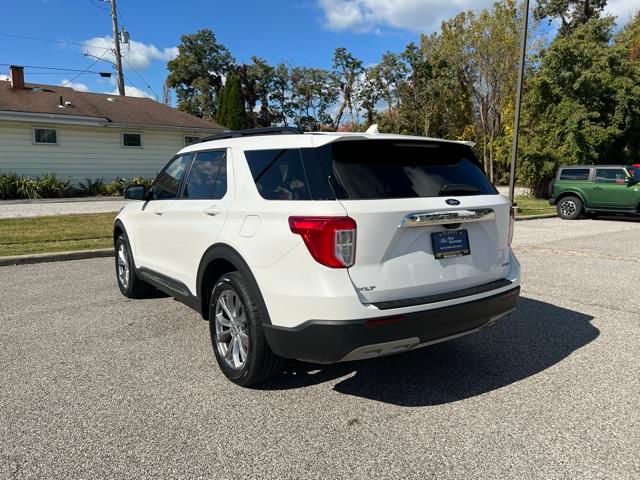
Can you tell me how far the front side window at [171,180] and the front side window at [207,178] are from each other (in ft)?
0.68

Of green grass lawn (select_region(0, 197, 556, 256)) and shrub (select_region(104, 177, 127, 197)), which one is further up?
shrub (select_region(104, 177, 127, 197))

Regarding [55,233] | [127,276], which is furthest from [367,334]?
[55,233]

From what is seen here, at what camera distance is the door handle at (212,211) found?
3.81 metres

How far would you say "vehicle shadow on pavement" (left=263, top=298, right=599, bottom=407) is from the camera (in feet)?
11.6

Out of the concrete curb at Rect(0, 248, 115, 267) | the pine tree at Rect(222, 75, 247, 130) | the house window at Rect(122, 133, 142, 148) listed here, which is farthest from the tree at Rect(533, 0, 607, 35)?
the concrete curb at Rect(0, 248, 115, 267)

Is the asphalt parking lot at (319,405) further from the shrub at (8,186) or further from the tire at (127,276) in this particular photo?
→ the shrub at (8,186)

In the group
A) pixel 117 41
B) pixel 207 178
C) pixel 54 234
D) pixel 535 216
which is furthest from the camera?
pixel 117 41

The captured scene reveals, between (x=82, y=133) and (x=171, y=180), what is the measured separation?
18.3 metres

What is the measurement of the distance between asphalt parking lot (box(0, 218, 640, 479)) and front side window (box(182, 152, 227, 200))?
4.43 ft

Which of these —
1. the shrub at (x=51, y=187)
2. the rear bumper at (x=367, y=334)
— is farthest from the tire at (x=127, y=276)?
the shrub at (x=51, y=187)

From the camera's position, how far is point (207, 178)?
422cm

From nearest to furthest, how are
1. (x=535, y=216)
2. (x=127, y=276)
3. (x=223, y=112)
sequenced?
(x=127, y=276) < (x=535, y=216) < (x=223, y=112)

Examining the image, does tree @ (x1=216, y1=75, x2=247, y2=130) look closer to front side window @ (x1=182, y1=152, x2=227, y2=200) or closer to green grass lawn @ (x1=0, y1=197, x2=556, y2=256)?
green grass lawn @ (x1=0, y1=197, x2=556, y2=256)

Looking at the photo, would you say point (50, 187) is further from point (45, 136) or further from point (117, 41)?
point (117, 41)
